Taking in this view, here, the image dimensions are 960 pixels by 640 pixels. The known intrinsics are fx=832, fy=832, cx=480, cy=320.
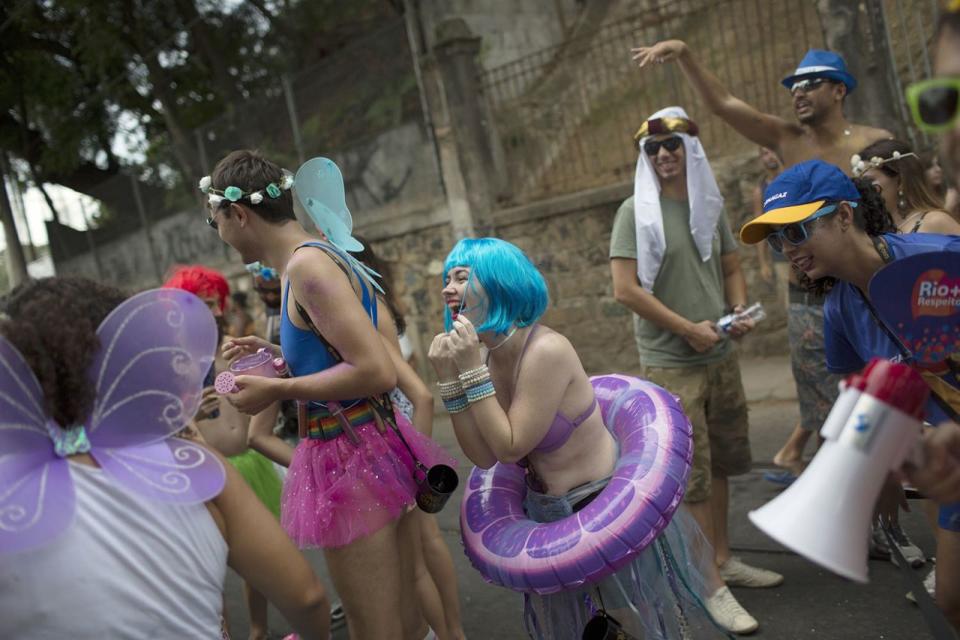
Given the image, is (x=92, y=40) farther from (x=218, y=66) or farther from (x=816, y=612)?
(x=816, y=612)

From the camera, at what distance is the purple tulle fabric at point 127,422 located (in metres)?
1.46

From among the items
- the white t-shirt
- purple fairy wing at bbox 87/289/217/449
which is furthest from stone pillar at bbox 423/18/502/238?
the white t-shirt

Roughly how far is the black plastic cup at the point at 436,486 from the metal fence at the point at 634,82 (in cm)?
529

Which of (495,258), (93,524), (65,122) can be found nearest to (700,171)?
(495,258)

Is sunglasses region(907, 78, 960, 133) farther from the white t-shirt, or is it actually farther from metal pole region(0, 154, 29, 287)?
metal pole region(0, 154, 29, 287)

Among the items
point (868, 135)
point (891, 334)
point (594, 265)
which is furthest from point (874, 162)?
point (594, 265)

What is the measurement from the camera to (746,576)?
3592 mm

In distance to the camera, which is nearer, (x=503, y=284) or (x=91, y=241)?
(x=503, y=284)

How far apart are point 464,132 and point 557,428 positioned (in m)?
6.93

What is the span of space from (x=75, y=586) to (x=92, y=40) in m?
13.8

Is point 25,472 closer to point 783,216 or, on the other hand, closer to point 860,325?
point 783,216

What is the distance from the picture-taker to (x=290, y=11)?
1465 cm

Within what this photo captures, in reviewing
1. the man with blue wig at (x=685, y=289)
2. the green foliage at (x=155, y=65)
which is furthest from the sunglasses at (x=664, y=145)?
the green foliage at (x=155, y=65)

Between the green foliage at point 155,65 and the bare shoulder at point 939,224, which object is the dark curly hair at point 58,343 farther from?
the green foliage at point 155,65
